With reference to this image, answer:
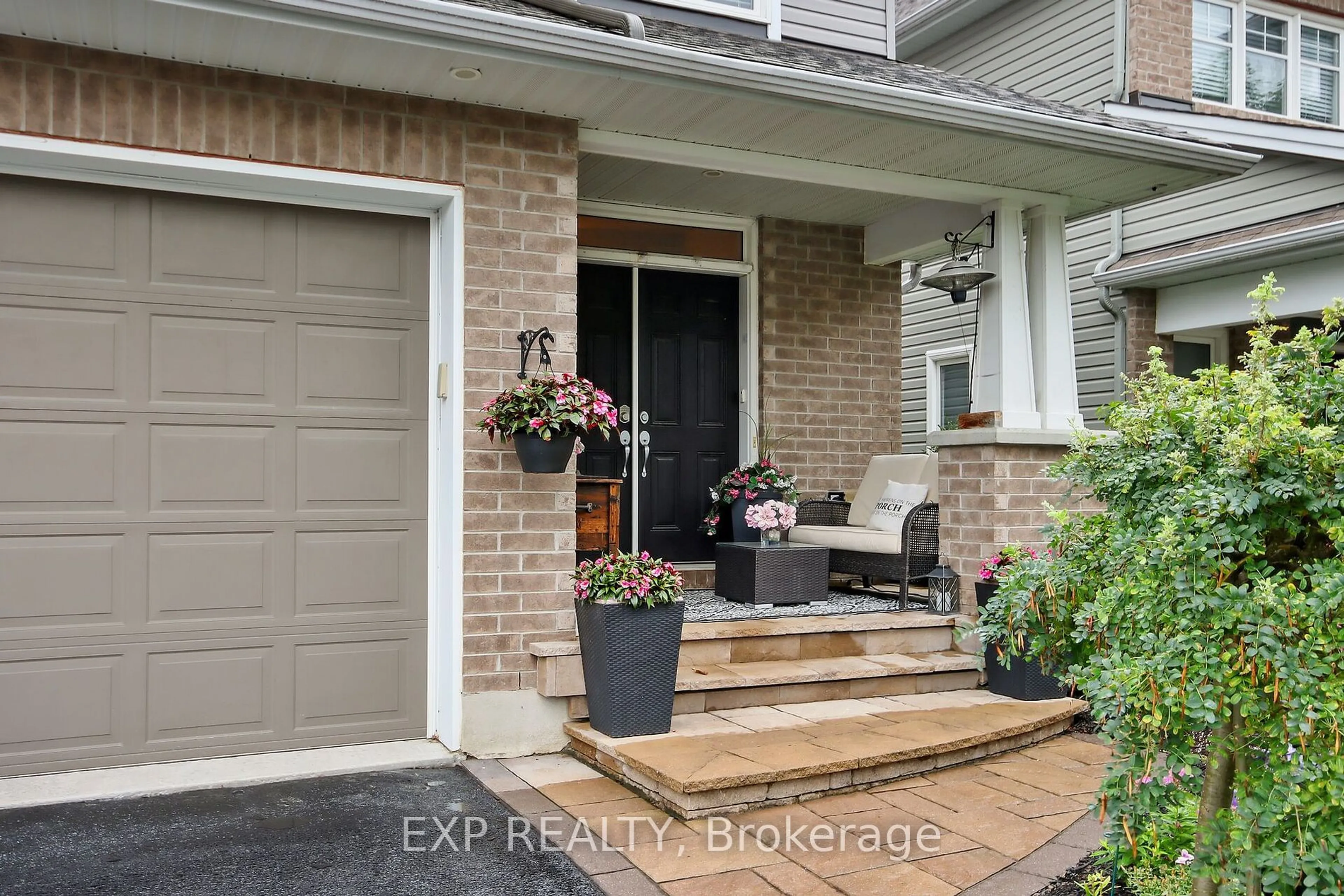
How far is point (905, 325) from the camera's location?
11.6m

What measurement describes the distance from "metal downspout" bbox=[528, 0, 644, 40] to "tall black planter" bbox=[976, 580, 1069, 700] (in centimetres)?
300

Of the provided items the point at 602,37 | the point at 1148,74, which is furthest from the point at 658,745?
the point at 1148,74

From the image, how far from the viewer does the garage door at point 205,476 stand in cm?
411

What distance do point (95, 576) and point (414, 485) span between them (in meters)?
1.27

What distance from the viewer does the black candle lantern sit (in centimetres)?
579

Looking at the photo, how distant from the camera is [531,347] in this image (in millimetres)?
4633

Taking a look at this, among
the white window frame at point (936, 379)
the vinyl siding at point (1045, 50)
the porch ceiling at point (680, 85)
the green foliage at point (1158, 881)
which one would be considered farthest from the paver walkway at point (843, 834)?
the vinyl siding at point (1045, 50)

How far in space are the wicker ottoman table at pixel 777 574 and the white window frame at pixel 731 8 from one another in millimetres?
3018

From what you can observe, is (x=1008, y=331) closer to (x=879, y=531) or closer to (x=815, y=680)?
(x=879, y=531)

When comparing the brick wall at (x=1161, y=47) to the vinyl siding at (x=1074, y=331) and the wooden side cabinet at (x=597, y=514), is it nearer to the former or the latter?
the vinyl siding at (x=1074, y=331)

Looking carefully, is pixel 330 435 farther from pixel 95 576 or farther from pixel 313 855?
pixel 313 855

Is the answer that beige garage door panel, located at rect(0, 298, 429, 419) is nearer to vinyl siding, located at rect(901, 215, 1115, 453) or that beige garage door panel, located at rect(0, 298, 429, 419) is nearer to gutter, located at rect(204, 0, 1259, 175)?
gutter, located at rect(204, 0, 1259, 175)

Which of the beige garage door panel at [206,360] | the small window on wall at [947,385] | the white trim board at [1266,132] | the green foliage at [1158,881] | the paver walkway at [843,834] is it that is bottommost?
the paver walkway at [843,834]

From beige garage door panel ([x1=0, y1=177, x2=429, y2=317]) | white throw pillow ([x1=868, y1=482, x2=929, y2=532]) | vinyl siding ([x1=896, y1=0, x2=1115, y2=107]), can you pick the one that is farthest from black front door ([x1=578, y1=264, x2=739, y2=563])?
vinyl siding ([x1=896, y1=0, x2=1115, y2=107])
